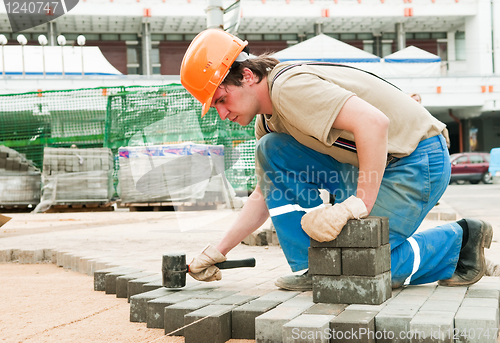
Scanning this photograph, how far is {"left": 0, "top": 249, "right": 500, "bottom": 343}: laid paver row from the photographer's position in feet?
5.82

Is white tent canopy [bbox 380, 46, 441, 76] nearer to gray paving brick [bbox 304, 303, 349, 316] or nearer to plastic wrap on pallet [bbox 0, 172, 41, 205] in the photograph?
plastic wrap on pallet [bbox 0, 172, 41, 205]

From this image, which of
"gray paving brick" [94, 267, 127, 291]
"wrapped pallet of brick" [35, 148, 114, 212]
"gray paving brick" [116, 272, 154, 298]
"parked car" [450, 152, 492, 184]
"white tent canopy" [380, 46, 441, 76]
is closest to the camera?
"gray paving brick" [116, 272, 154, 298]

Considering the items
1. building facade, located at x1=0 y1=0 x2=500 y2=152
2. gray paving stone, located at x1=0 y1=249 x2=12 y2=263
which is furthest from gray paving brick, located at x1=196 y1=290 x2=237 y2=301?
building facade, located at x1=0 y1=0 x2=500 y2=152

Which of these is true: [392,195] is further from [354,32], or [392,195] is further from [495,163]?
[354,32]

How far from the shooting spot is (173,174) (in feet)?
34.2

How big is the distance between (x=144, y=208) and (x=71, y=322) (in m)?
8.42

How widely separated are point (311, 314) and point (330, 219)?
39 cm

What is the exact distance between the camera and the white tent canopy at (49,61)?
23.0 m

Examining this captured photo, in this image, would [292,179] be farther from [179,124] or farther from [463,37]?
[463,37]

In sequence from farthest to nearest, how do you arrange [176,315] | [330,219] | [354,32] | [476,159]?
[354,32] < [476,159] < [176,315] < [330,219]

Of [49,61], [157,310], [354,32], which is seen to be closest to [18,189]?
[157,310]

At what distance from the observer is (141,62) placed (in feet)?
113

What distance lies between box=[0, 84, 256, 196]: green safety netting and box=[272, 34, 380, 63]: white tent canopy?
14698mm

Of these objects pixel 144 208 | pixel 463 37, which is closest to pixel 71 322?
pixel 144 208
